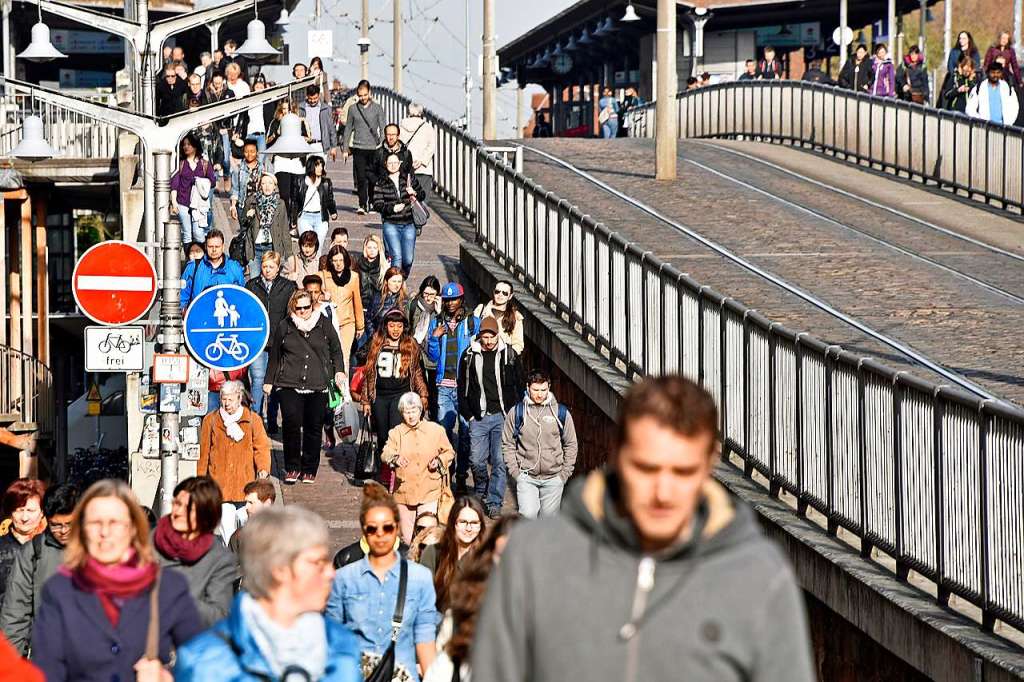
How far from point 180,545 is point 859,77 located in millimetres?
30504

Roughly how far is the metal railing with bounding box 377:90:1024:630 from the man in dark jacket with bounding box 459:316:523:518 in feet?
3.78

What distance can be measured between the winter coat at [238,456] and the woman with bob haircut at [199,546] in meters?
6.84

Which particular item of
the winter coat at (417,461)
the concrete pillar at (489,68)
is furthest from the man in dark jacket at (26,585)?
the concrete pillar at (489,68)

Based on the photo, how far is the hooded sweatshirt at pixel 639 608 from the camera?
11.7 ft

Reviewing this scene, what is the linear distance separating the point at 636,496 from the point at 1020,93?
27.6m

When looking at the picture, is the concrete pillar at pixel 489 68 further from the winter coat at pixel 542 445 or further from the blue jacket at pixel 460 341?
the winter coat at pixel 542 445

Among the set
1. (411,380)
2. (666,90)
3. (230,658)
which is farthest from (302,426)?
(230,658)

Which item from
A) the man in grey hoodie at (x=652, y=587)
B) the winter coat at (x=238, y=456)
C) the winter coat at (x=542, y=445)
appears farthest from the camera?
the winter coat at (x=542, y=445)

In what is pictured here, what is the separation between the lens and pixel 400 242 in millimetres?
23062

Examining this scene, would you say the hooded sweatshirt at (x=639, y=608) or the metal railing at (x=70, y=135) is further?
the metal railing at (x=70, y=135)

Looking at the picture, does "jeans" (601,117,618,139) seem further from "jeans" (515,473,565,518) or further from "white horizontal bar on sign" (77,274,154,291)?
"jeans" (515,473,565,518)

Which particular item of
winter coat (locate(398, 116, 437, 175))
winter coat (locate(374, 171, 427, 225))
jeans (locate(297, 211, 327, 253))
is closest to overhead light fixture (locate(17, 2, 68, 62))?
winter coat (locate(398, 116, 437, 175))

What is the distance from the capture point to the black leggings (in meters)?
17.2

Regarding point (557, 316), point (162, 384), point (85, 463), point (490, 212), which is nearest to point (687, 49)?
point (85, 463)
